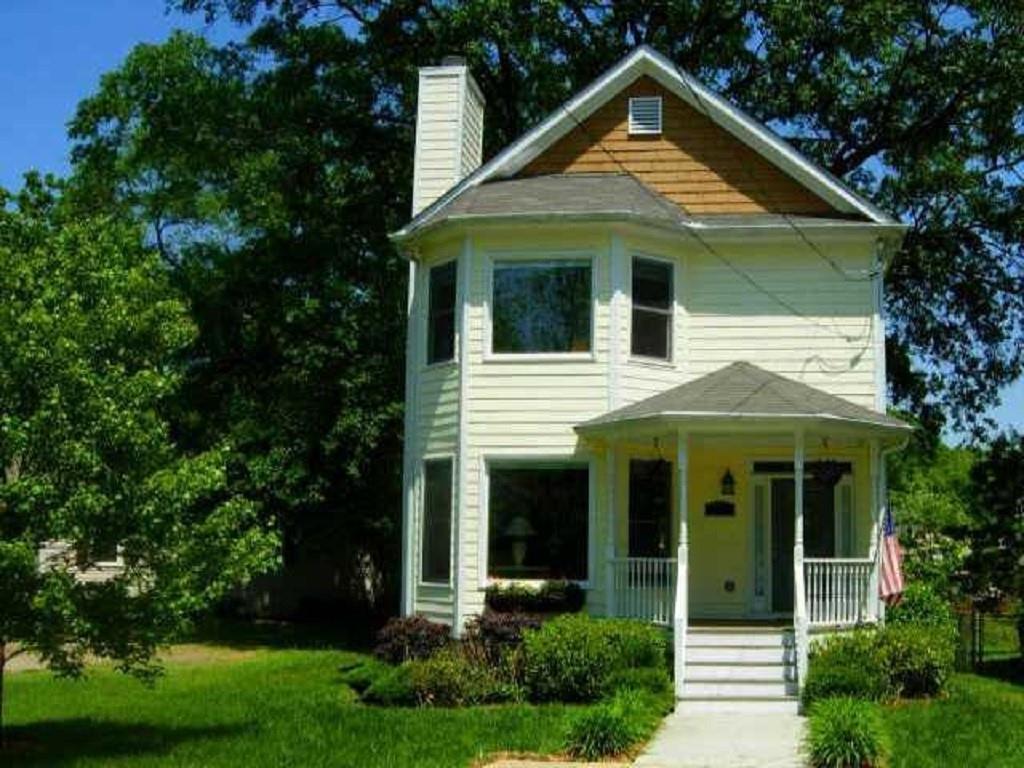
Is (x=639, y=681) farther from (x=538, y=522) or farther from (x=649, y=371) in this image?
(x=649, y=371)

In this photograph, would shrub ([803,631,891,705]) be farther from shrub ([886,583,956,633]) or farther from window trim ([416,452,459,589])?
window trim ([416,452,459,589])

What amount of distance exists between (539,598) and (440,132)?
7.72 metres

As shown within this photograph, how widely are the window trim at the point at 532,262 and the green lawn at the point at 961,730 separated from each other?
6383 millimetres

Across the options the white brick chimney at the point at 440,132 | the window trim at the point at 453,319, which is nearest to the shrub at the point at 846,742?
the window trim at the point at 453,319

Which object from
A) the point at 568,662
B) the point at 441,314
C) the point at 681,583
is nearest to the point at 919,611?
the point at 681,583

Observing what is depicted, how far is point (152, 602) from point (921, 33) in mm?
19461

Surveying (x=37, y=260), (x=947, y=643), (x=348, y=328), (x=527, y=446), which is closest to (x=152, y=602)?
(x=37, y=260)

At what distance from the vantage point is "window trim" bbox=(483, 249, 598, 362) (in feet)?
60.0

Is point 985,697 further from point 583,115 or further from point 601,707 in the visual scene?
point 583,115

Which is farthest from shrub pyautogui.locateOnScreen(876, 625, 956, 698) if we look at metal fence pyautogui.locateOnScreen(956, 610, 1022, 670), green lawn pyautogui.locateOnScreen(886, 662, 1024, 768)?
metal fence pyautogui.locateOnScreen(956, 610, 1022, 670)

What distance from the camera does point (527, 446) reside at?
59.8 feet

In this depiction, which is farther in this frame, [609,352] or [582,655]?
[609,352]

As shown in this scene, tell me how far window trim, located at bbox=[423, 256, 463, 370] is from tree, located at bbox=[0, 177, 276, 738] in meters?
5.80

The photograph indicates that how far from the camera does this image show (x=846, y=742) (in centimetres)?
1079
